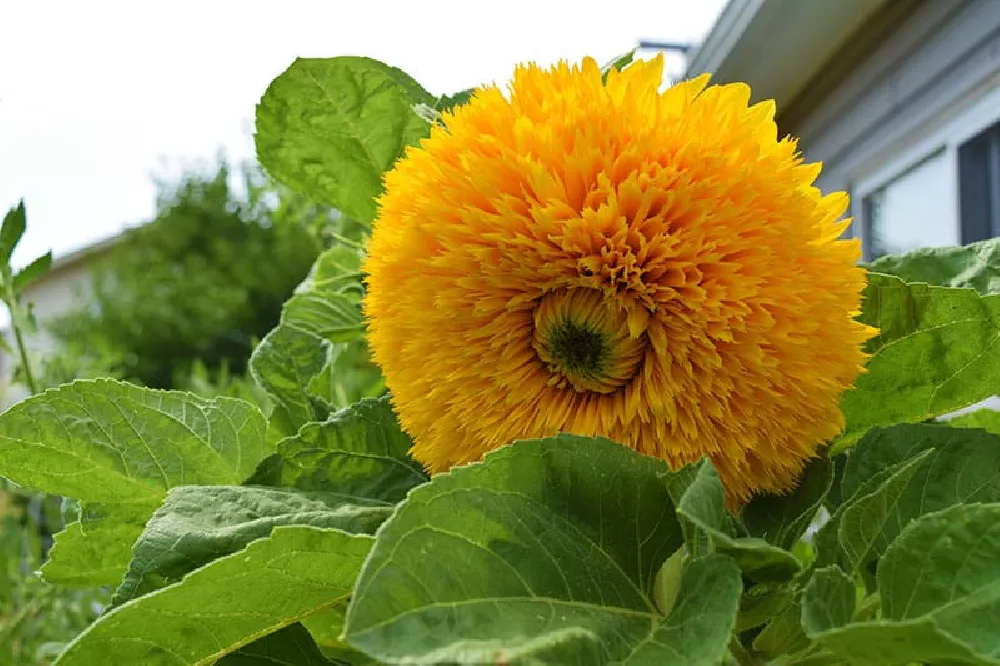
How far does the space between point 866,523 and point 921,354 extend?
128 mm

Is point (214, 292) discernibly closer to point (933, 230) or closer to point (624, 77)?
point (933, 230)

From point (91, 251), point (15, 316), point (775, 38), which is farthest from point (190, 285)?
point (15, 316)

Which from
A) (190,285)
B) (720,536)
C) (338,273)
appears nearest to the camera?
(720,536)

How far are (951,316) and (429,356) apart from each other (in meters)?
0.25

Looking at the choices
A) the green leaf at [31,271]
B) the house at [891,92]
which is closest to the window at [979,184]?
the house at [891,92]

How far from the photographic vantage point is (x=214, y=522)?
1.22 ft

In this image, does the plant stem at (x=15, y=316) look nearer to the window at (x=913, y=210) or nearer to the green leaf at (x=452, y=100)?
the green leaf at (x=452, y=100)

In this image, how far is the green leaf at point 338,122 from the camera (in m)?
0.53

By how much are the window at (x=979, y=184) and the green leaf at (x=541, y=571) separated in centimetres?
280

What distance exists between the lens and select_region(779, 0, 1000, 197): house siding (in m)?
2.72

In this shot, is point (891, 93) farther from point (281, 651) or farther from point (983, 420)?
point (281, 651)

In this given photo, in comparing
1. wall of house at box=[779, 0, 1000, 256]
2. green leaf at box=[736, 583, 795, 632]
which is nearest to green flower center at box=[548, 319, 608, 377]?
green leaf at box=[736, 583, 795, 632]

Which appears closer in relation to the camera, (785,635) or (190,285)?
(785,635)

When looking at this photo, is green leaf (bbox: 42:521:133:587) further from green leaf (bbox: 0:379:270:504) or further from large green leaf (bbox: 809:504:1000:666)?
large green leaf (bbox: 809:504:1000:666)
